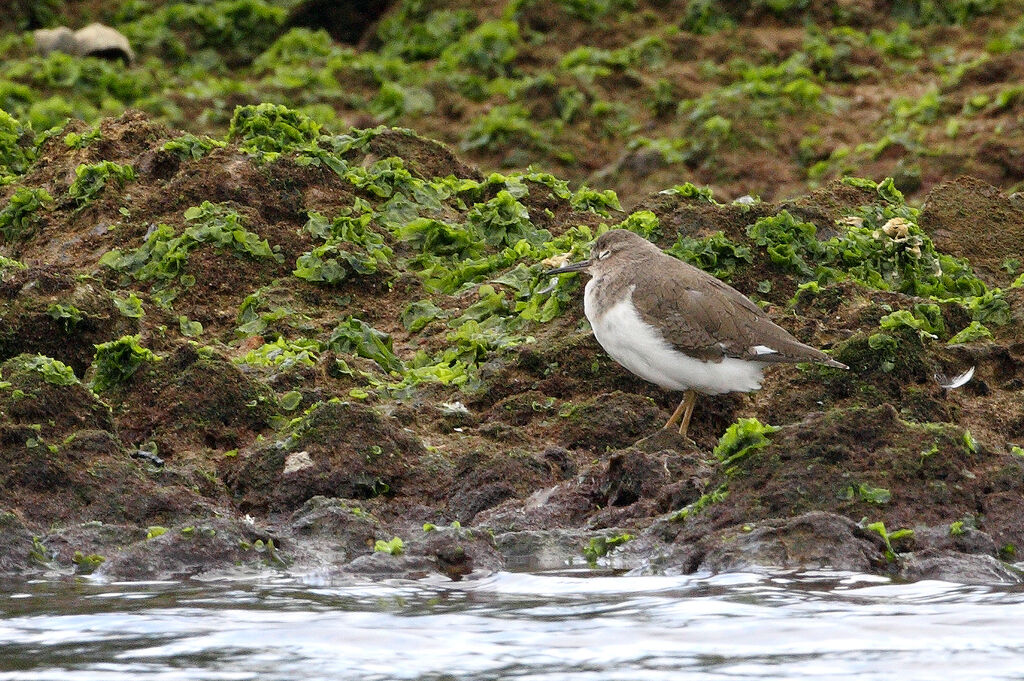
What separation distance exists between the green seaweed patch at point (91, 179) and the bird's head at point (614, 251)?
146 inches

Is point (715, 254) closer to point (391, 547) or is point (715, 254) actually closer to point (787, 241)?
point (787, 241)

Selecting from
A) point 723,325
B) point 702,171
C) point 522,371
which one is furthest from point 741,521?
point 702,171

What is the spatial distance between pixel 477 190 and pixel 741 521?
196 inches

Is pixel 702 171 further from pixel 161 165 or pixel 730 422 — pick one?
pixel 730 422

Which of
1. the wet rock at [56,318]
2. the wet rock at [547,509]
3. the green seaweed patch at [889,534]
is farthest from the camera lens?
the wet rock at [56,318]

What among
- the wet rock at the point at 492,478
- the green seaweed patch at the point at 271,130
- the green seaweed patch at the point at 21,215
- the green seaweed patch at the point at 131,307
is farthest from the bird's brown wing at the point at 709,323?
the green seaweed patch at the point at 21,215

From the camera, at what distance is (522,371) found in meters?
9.91

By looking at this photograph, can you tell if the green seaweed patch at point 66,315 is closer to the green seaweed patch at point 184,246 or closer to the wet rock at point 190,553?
the green seaweed patch at point 184,246

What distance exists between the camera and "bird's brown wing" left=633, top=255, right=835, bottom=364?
29.5 ft

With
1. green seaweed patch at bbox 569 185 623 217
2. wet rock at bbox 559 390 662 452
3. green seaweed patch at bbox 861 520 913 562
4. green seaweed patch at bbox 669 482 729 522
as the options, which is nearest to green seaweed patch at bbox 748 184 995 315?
green seaweed patch at bbox 569 185 623 217

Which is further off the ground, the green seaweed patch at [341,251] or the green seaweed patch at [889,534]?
the green seaweed patch at [341,251]

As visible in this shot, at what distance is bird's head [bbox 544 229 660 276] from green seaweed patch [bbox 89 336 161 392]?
2609 mm

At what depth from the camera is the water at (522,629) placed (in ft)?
21.2

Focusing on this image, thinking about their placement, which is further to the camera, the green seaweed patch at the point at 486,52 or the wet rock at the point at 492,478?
the green seaweed patch at the point at 486,52
